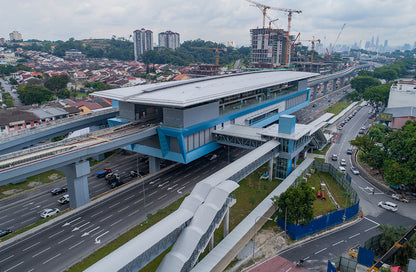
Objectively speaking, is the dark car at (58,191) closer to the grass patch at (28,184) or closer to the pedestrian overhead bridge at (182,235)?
the grass patch at (28,184)

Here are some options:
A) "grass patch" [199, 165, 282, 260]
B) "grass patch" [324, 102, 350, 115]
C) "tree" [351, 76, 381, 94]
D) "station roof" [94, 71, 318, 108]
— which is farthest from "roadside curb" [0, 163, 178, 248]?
"tree" [351, 76, 381, 94]

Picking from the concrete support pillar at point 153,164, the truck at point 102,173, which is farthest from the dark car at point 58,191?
the concrete support pillar at point 153,164

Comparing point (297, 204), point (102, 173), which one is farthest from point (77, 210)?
point (297, 204)

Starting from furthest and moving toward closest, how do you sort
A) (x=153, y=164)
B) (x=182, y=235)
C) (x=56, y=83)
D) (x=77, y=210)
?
1. (x=56, y=83)
2. (x=153, y=164)
3. (x=77, y=210)
4. (x=182, y=235)

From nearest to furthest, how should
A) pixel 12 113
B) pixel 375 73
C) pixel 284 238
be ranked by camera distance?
pixel 284 238 → pixel 12 113 → pixel 375 73

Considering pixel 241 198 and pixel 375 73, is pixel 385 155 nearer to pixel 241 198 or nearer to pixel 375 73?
pixel 241 198

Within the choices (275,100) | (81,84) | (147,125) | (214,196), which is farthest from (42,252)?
(81,84)

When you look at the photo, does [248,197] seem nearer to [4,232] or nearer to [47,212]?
[47,212]
